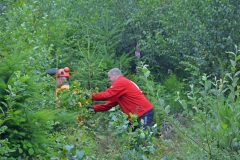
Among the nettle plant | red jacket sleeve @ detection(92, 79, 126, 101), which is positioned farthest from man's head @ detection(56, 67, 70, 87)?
the nettle plant

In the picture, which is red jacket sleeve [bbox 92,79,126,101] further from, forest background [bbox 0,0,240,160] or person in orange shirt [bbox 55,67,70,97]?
person in orange shirt [bbox 55,67,70,97]

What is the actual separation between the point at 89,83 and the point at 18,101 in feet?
19.3

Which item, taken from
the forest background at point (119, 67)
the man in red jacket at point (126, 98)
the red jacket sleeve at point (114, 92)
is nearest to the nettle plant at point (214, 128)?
the forest background at point (119, 67)

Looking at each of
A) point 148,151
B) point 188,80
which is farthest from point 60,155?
point 188,80

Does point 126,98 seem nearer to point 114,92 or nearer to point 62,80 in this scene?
point 114,92

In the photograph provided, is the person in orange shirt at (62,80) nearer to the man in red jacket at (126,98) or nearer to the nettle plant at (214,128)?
the man in red jacket at (126,98)

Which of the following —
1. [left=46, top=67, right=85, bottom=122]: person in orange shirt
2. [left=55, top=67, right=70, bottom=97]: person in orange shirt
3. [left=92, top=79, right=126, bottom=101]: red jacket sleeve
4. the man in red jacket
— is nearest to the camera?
[left=46, top=67, right=85, bottom=122]: person in orange shirt

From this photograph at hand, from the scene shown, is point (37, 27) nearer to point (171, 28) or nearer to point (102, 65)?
point (102, 65)

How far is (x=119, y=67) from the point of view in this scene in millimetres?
13617

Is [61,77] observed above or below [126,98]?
above

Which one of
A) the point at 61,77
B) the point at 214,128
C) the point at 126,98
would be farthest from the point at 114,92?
the point at 214,128

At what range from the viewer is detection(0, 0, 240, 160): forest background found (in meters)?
4.59

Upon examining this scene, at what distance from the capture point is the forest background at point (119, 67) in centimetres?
459

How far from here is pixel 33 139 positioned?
17.1 feet
